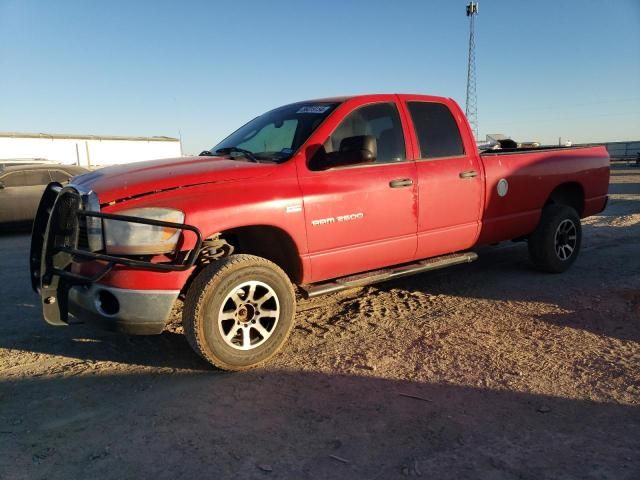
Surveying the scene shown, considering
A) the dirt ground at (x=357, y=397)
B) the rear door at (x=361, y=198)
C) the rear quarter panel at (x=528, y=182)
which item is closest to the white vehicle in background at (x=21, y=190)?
the dirt ground at (x=357, y=397)

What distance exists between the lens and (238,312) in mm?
3598

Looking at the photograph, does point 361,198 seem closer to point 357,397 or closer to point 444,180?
point 444,180

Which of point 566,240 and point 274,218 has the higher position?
point 274,218

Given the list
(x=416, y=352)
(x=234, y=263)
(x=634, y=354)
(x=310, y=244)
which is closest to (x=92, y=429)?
(x=234, y=263)

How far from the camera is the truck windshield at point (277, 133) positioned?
13.8 feet

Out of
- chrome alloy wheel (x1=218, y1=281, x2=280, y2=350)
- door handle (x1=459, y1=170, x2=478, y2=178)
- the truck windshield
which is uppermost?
the truck windshield

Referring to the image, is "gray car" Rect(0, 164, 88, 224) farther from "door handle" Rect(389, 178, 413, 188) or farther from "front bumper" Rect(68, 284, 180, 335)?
"door handle" Rect(389, 178, 413, 188)

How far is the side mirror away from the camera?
3.99m

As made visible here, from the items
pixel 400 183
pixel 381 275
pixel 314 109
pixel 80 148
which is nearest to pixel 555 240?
pixel 400 183

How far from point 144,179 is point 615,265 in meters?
5.80

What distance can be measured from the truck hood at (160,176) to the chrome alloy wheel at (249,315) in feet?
2.72

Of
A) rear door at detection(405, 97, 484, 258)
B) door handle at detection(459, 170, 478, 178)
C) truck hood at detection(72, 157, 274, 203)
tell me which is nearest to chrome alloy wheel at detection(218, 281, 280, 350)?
truck hood at detection(72, 157, 274, 203)

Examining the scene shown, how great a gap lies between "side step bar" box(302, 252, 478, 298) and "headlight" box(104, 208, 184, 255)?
4.11ft

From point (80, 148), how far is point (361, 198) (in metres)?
36.6
